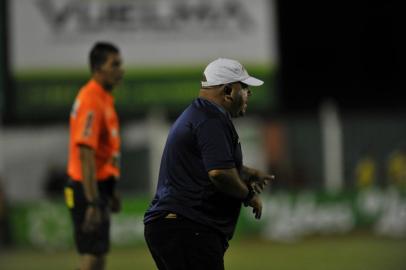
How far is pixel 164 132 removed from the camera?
19.8m

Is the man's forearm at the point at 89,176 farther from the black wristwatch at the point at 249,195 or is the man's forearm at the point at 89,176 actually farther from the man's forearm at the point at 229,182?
the man's forearm at the point at 229,182

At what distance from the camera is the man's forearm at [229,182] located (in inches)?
262

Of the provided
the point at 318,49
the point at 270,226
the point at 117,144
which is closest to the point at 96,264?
the point at 117,144

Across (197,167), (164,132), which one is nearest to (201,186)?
(197,167)

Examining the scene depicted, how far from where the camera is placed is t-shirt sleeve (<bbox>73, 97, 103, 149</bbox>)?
8844 millimetres

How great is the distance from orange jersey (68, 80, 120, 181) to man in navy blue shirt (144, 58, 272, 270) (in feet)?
6.55

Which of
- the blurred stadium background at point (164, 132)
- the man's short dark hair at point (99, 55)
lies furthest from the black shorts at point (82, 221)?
the blurred stadium background at point (164, 132)

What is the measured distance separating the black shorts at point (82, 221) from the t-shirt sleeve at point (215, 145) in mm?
2377

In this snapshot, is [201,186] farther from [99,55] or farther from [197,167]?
[99,55]

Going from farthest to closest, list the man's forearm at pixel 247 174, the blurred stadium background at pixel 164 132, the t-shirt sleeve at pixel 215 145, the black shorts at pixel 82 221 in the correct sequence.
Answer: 1. the blurred stadium background at pixel 164 132
2. the black shorts at pixel 82 221
3. the man's forearm at pixel 247 174
4. the t-shirt sleeve at pixel 215 145

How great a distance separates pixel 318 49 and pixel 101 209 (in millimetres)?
20668

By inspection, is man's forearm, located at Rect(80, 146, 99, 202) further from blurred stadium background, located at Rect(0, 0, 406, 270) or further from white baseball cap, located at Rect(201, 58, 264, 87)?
blurred stadium background, located at Rect(0, 0, 406, 270)

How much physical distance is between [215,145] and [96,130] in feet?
7.99

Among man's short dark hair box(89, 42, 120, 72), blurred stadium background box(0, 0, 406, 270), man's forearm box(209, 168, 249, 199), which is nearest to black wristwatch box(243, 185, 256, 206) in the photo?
man's forearm box(209, 168, 249, 199)
